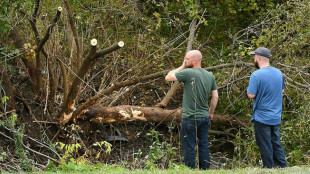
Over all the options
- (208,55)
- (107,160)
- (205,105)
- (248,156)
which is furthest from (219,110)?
(205,105)

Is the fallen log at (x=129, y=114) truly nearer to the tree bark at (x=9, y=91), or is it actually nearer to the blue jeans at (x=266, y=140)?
the tree bark at (x=9, y=91)

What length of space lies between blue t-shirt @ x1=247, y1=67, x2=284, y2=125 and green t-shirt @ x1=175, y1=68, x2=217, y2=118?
0.69 m

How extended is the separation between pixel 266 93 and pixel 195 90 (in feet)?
3.19

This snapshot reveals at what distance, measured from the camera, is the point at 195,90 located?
7.01 meters

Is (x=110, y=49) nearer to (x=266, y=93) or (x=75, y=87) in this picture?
(x=75, y=87)

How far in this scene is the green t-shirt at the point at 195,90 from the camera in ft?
22.9

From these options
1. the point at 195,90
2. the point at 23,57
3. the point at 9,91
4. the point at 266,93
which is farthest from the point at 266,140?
the point at 9,91

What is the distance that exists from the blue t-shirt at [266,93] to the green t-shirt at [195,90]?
69cm

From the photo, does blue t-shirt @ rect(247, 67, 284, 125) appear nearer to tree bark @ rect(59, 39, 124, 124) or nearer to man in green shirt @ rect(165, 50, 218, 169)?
man in green shirt @ rect(165, 50, 218, 169)

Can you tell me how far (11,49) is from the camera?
8383mm

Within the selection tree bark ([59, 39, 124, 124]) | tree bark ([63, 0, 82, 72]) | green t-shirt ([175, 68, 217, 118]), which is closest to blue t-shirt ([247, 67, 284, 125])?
green t-shirt ([175, 68, 217, 118])

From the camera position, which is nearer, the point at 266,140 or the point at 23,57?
the point at 266,140

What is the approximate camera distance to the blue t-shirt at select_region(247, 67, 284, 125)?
666 cm

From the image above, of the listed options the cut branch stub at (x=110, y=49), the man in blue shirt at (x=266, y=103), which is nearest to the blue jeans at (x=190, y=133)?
the man in blue shirt at (x=266, y=103)
